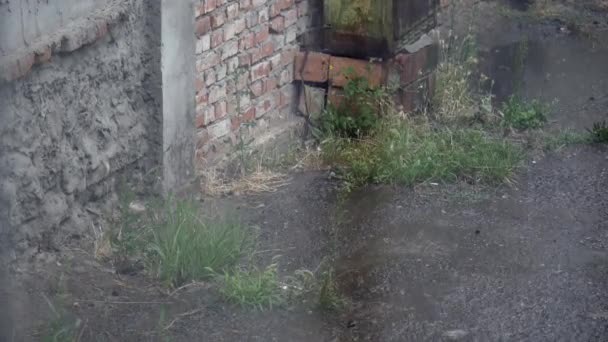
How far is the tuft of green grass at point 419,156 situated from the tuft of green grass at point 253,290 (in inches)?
50.2

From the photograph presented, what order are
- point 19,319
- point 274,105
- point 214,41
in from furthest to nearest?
point 274,105 < point 214,41 < point 19,319

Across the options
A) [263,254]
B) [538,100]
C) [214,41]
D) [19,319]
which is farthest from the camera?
[538,100]

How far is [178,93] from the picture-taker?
4.57 meters

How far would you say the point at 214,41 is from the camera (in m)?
4.84

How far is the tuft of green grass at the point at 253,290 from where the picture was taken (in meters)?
3.73

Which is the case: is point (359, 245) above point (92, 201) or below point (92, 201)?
below

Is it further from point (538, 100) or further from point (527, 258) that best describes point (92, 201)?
point (538, 100)

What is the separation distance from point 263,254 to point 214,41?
1221 millimetres

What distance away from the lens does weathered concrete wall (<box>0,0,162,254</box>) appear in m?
3.77

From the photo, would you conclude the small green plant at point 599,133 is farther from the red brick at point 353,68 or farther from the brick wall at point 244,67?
the brick wall at point 244,67

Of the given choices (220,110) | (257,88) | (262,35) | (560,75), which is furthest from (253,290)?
(560,75)

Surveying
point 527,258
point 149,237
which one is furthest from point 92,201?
point 527,258

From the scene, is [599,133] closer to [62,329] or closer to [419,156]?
[419,156]

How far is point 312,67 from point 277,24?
1.29 feet
